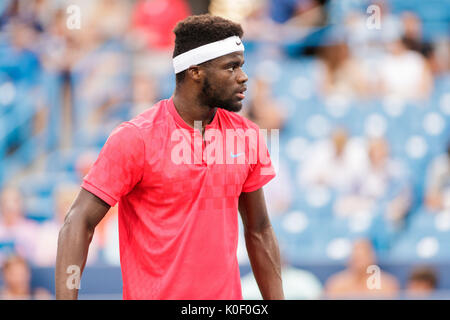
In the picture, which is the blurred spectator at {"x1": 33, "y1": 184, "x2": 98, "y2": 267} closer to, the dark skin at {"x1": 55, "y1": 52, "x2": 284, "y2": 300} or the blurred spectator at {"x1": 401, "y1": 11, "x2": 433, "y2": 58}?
the dark skin at {"x1": 55, "y1": 52, "x2": 284, "y2": 300}

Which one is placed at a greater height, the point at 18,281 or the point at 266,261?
the point at 266,261

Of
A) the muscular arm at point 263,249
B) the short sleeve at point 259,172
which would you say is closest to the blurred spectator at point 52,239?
the muscular arm at point 263,249

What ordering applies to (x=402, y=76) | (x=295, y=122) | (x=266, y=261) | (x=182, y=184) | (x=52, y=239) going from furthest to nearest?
(x=402, y=76) < (x=295, y=122) < (x=52, y=239) < (x=266, y=261) < (x=182, y=184)

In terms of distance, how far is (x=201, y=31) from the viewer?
10.2 feet

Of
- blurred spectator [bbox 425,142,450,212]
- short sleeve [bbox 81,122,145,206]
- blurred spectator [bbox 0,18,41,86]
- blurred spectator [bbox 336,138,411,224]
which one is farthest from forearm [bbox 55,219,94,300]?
blurred spectator [bbox 0,18,41,86]

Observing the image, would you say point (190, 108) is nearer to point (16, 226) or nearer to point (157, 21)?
point (16, 226)

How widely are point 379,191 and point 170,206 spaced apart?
465cm

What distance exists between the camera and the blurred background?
643cm

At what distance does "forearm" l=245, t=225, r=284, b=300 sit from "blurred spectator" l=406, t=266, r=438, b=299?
322 centimetres

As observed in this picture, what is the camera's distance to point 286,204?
7.38 metres

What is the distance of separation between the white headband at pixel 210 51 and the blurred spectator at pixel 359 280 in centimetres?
353

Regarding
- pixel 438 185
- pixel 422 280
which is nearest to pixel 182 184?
pixel 422 280

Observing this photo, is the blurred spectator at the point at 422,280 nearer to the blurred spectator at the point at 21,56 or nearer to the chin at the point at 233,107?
the chin at the point at 233,107

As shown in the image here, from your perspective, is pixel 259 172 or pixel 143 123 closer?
pixel 143 123
